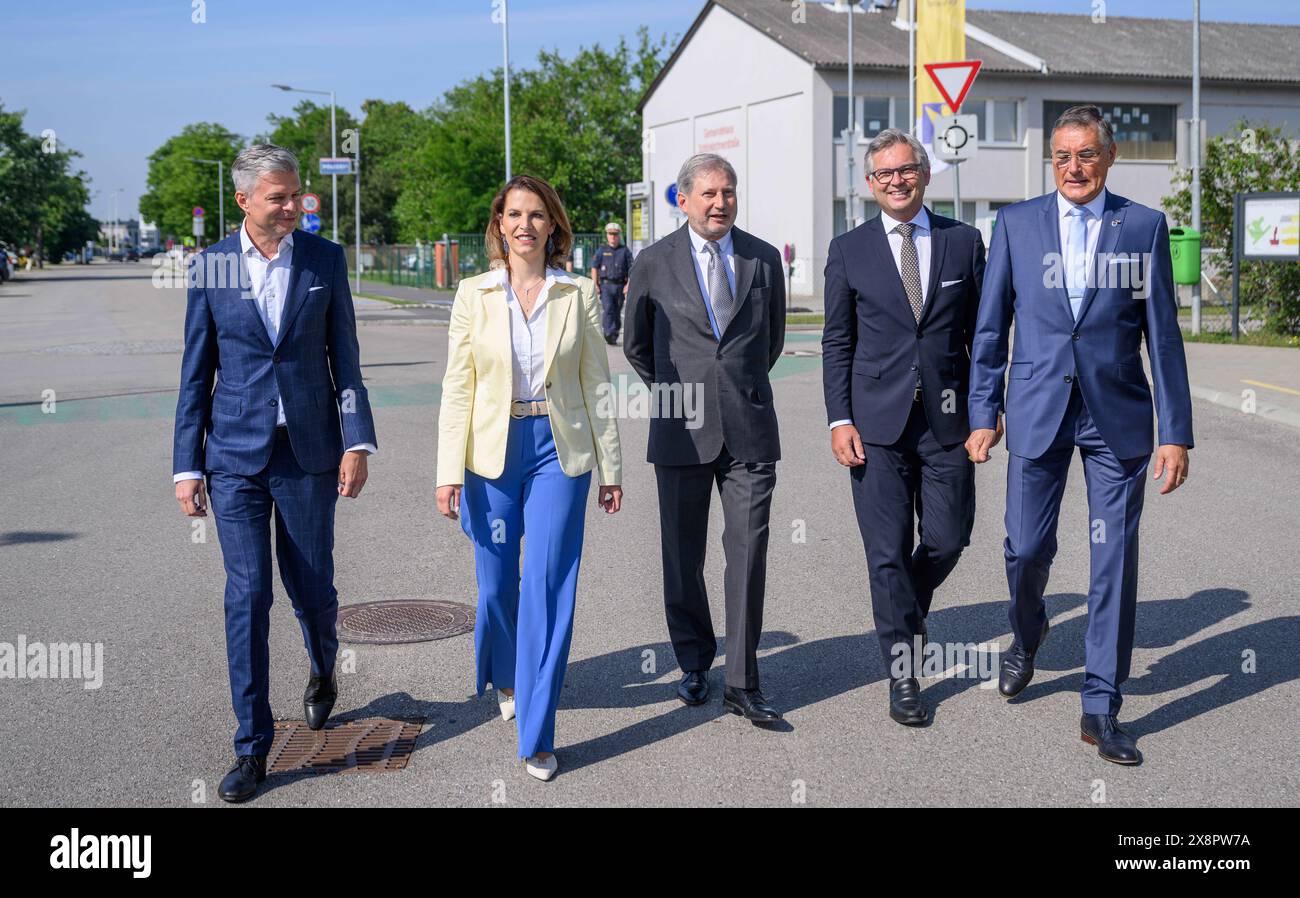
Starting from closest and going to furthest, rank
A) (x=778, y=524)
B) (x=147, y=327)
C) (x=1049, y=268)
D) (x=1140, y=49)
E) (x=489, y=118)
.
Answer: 1. (x=1049, y=268)
2. (x=778, y=524)
3. (x=147, y=327)
4. (x=1140, y=49)
5. (x=489, y=118)

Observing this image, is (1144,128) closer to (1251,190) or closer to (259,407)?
(1251,190)

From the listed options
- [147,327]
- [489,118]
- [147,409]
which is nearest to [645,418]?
[147,409]

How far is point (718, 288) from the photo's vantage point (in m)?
5.14

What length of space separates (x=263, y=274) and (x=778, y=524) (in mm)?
4477

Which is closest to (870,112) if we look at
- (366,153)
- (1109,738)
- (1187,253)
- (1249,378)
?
(1187,253)

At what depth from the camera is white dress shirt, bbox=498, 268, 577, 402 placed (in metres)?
4.72

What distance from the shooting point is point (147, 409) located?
14.3m

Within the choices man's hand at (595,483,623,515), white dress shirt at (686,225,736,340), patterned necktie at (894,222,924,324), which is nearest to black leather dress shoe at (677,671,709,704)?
man's hand at (595,483,623,515)

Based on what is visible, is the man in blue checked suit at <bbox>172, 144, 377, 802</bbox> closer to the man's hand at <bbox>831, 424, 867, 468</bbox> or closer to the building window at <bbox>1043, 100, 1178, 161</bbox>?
the man's hand at <bbox>831, 424, 867, 468</bbox>

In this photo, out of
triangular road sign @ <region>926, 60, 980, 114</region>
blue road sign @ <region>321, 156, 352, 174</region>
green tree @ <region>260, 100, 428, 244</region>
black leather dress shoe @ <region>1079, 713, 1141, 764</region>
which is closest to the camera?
black leather dress shoe @ <region>1079, 713, 1141, 764</region>

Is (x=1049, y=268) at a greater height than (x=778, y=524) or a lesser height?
greater

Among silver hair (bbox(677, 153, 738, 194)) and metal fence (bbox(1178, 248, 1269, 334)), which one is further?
metal fence (bbox(1178, 248, 1269, 334))

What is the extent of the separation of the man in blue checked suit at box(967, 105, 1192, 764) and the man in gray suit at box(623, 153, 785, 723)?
0.81 meters
